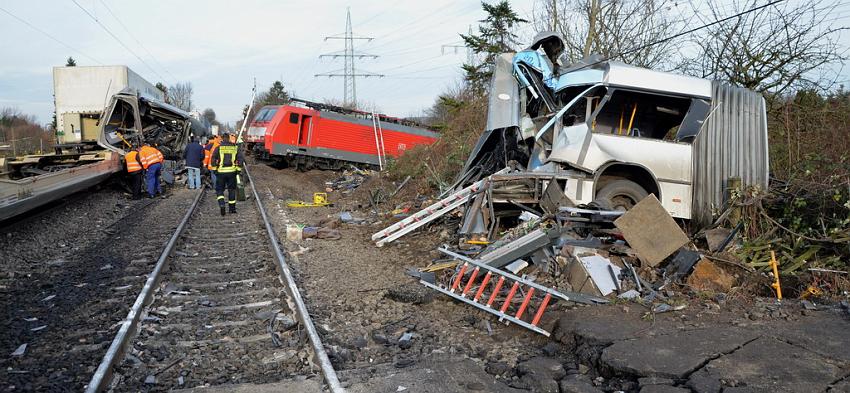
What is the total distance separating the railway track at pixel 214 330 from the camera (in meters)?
3.91

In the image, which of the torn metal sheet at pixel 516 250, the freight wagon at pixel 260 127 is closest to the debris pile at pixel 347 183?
the freight wagon at pixel 260 127

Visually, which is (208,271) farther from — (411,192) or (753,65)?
(753,65)

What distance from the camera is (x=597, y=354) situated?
4234mm

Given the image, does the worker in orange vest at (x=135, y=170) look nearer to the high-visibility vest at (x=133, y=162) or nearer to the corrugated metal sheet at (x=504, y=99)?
the high-visibility vest at (x=133, y=162)

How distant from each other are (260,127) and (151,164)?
7193mm

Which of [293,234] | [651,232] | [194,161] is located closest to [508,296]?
[651,232]

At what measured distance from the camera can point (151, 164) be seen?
14977 millimetres

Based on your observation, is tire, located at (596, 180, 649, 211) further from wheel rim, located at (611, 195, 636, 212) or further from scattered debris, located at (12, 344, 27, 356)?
scattered debris, located at (12, 344, 27, 356)

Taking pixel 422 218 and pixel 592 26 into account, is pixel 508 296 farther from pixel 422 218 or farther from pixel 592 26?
pixel 592 26

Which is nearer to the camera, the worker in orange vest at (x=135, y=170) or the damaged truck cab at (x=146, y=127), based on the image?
the worker in orange vest at (x=135, y=170)

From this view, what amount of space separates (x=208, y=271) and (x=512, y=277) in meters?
3.73

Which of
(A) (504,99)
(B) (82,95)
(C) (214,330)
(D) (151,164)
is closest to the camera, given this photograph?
(C) (214,330)

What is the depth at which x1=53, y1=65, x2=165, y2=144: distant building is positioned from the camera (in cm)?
1666

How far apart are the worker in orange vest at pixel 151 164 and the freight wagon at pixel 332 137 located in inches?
235
